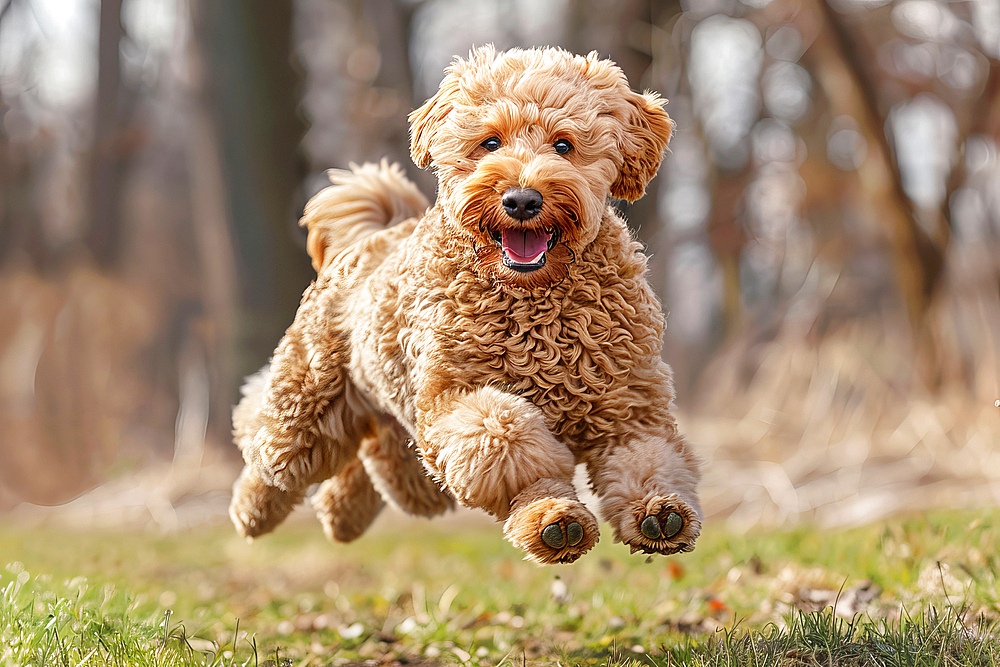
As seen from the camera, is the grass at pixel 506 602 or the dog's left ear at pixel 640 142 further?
the grass at pixel 506 602

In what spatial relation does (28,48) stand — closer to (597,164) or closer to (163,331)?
(163,331)

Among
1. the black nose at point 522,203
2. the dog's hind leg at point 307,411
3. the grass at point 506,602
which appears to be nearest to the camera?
the black nose at point 522,203

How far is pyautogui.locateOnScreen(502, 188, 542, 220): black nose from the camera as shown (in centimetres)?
228

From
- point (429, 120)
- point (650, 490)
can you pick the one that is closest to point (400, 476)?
point (650, 490)

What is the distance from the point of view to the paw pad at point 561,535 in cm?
216

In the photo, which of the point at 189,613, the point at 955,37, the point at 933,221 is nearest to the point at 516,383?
the point at 189,613

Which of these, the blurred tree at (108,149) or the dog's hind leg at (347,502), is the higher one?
the blurred tree at (108,149)

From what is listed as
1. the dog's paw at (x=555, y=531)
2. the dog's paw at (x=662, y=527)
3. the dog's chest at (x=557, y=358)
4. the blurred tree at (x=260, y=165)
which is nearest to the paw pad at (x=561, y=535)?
the dog's paw at (x=555, y=531)

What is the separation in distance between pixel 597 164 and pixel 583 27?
6491mm

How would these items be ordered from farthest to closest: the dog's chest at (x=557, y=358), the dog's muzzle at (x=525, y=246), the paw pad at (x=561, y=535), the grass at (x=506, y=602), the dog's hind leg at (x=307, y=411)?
the grass at (x=506, y=602) → the dog's hind leg at (x=307, y=411) → the dog's chest at (x=557, y=358) → the dog's muzzle at (x=525, y=246) → the paw pad at (x=561, y=535)

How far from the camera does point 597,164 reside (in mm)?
2459

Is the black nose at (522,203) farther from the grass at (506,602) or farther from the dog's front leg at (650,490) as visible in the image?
the grass at (506,602)

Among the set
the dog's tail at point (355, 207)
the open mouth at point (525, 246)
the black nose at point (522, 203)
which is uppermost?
the dog's tail at point (355, 207)

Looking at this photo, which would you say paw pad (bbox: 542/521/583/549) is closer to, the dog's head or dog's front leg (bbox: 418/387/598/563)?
dog's front leg (bbox: 418/387/598/563)
